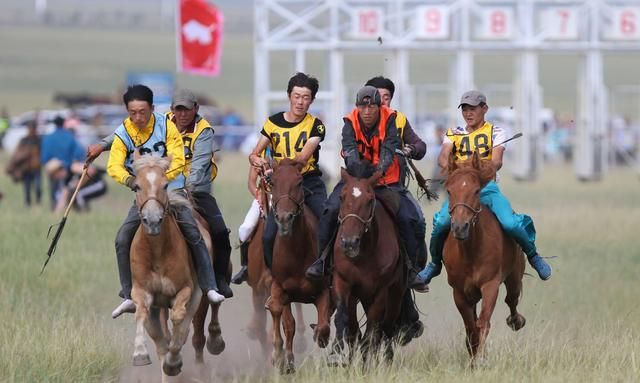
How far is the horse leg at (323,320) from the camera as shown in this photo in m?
11.9

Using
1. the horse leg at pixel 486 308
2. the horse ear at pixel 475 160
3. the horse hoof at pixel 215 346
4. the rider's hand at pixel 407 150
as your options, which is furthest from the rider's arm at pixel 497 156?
the horse hoof at pixel 215 346

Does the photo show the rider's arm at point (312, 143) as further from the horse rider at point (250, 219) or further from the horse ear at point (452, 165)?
the horse ear at point (452, 165)

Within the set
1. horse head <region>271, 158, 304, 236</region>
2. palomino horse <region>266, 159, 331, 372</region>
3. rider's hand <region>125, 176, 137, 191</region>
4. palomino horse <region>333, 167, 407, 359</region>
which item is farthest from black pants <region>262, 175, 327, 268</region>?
rider's hand <region>125, 176, 137, 191</region>

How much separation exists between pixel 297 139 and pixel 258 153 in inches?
14.6

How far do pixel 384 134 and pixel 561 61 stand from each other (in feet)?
355

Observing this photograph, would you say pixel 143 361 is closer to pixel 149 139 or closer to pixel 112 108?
pixel 149 139

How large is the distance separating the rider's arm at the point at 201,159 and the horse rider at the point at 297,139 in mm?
384

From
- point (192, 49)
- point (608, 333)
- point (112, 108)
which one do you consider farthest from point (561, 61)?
point (608, 333)

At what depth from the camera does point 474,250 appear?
12.0 meters

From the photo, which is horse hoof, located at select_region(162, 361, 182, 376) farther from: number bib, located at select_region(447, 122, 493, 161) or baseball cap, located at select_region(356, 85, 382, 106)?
number bib, located at select_region(447, 122, 493, 161)

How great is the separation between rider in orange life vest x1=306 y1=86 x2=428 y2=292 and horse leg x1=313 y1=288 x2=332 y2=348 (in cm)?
37

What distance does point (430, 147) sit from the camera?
1970 inches

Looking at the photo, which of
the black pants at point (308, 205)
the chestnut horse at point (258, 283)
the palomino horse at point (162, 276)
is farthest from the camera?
the chestnut horse at point (258, 283)

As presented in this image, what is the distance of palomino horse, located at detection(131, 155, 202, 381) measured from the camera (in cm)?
1094
